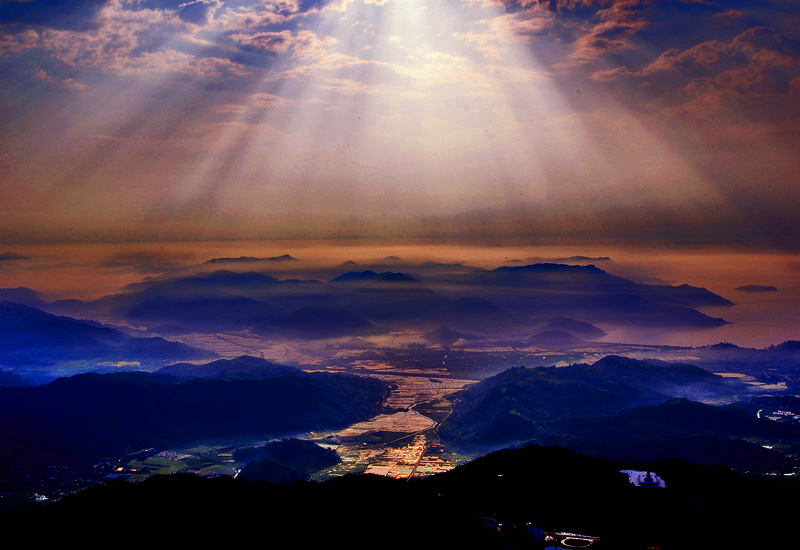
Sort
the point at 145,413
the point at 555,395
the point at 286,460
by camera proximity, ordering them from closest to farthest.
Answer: the point at 286,460 → the point at 145,413 → the point at 555,395

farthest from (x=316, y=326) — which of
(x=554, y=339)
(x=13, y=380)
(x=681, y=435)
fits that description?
(x=681, y=435)

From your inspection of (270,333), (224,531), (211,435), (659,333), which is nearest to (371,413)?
(211,435)

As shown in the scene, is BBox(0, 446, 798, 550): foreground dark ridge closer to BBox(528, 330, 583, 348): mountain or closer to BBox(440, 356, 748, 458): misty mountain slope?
BBox(440, 356, 748, 458): misty mountain slope

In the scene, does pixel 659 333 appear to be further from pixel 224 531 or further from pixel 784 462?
pixel 224 531

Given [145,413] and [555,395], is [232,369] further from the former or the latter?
[555,395]

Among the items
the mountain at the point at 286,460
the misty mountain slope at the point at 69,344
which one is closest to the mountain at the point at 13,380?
the misty mountain slope at the point at 69,344

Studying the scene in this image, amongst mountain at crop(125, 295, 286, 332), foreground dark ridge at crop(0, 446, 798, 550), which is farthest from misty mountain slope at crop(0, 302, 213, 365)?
foreground dark ridge at crop(0, 446, 798, 550)
